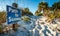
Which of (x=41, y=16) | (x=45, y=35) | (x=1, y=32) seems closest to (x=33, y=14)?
(x=41, y=16)

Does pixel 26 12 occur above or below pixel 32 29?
above

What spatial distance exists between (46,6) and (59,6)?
25 centimetres

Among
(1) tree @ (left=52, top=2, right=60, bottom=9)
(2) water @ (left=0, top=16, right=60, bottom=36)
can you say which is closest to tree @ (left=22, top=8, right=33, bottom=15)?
(2) water @ (left=0, top=16, right=60, bottom=36)

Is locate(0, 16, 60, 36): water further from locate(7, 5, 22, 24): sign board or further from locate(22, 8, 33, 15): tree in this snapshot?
locate(7, 5, 22, 24): sign board

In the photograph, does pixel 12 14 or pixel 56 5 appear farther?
pixel 56 5

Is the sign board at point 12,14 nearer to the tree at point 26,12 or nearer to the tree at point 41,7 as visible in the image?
the tree at point 26,12

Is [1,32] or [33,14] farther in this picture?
[33,14]

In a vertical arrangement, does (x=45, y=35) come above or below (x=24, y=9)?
below

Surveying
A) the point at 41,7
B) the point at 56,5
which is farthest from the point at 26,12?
the point at 56,5

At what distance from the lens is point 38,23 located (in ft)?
9.39

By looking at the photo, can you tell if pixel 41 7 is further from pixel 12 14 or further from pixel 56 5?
pixel 12 14

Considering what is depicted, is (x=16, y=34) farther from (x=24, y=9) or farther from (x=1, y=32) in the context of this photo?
(x=24, y=9)

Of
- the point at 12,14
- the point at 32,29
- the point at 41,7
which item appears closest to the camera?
the point at 12,14

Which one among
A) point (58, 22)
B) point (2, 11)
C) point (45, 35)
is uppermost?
point (2, 11)
